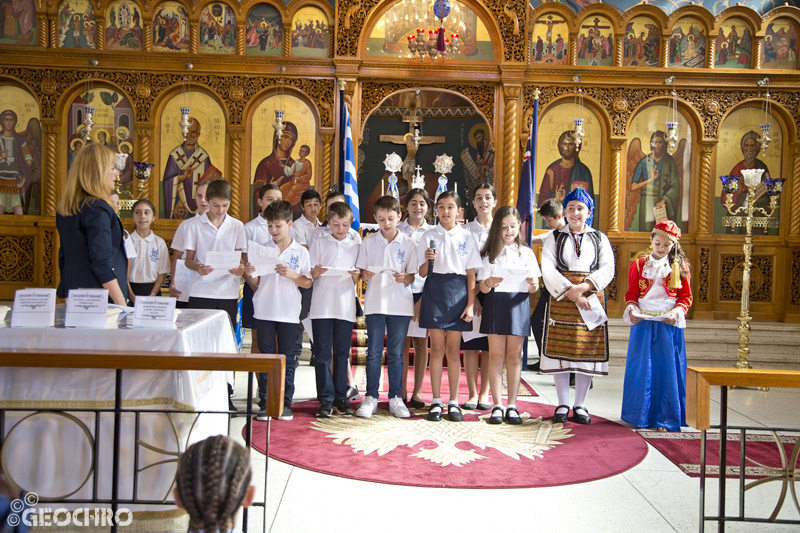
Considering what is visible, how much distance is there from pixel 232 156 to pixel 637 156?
19.1 ft

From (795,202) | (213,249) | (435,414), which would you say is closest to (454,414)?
(435,414)

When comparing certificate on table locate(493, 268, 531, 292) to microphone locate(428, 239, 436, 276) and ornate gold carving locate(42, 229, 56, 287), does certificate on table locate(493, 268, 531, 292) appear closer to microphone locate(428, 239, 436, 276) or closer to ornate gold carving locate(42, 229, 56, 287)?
microphone locate(428, 239, 436, 276)

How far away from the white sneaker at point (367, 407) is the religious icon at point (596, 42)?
648 centimetres

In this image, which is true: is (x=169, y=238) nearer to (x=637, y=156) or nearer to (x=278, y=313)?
(x=278, y=313)

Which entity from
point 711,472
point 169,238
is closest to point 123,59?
point 169,238

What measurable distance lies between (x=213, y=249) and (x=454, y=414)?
2220mm

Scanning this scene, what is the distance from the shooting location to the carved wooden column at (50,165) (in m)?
8.93

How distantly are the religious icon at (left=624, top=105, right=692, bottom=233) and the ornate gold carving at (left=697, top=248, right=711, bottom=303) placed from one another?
1.87 feet

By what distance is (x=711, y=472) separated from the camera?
3.87 metres

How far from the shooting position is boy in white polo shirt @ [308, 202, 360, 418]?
16.0 feet

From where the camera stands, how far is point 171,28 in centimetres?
903

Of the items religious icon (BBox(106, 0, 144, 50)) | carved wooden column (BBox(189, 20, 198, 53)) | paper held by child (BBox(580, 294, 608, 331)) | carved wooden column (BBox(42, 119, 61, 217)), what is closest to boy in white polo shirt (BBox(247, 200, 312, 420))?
paper held by child (BBox(580, 294, 608, 331))

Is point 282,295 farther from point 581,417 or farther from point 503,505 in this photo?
point 581,417

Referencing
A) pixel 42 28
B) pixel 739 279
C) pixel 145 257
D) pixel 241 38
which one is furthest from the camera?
pixel 739 279
